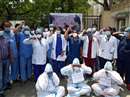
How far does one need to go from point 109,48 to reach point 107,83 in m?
1.59

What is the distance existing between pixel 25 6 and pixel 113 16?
6.92 metres

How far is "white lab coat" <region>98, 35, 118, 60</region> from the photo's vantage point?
10.4 metres

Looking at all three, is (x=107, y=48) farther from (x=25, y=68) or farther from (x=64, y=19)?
(x=64, y=19)

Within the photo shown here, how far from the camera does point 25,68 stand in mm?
10180

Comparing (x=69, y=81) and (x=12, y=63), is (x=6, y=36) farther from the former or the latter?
(x=69, y=81)

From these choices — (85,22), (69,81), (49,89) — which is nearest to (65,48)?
(69,81)

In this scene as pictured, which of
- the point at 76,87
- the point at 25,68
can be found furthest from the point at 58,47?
the point at 76,87

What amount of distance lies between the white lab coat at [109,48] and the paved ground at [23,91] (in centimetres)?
118

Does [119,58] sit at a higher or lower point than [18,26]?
lower

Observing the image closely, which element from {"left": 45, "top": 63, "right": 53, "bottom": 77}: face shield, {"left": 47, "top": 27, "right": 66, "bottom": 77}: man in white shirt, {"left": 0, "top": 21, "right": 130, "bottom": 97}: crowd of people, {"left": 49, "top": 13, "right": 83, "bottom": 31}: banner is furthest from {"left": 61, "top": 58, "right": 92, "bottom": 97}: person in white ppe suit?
{"left": 49, "top": 13, "right": 83, "bottom": 31}: banner

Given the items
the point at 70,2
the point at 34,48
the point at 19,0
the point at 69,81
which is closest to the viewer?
the point at 69,81

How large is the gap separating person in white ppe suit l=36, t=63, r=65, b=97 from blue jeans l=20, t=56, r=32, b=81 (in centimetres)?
140

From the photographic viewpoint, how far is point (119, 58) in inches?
403

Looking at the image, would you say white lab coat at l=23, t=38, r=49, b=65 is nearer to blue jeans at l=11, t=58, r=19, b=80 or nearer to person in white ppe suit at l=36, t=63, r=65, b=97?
blue jeans at l=11, t=58, r=19, b=80
